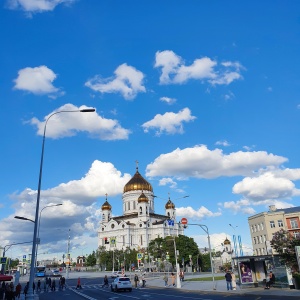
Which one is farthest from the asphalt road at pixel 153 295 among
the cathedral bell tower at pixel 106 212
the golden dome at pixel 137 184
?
the cathedral bell tower at pixel 106 212

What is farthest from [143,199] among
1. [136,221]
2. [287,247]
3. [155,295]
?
[287,247]

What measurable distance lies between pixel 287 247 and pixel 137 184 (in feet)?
323

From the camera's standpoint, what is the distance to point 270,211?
242 feet

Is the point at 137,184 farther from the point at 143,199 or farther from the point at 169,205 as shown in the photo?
the point at 169,205

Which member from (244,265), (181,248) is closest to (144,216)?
(181,248)

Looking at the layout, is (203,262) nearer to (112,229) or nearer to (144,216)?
(144,216)

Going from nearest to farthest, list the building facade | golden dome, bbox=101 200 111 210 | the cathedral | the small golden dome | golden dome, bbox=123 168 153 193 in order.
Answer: the building facade → the cathedral → the small golden dome → golden dome, bbox=123 168 153 193 → golden dome, bbox=101 200 111 210

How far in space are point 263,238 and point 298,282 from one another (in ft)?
160

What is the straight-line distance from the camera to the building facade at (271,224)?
224 feet

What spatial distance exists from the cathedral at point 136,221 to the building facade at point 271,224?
40774 mm

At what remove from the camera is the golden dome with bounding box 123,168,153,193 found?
125 metres

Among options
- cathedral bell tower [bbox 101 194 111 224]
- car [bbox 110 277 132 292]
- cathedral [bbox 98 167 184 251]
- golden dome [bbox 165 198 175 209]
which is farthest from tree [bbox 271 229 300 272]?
cathedral bell tower [bbox 101 194 111 224]

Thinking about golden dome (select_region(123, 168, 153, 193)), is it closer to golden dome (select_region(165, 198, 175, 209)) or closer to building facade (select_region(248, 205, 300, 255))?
golden dome (select_region(165, 198, 175, 209))

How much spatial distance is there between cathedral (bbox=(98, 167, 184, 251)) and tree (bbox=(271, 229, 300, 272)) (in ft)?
281
